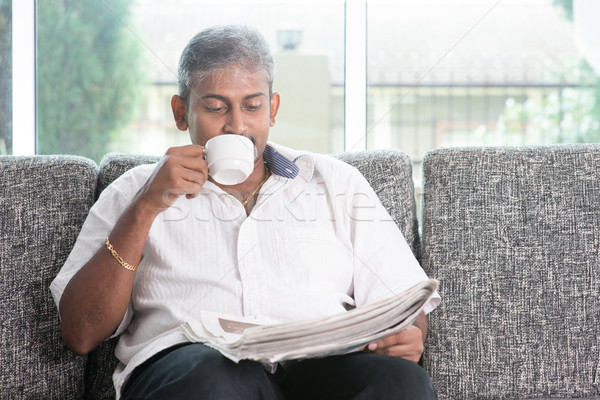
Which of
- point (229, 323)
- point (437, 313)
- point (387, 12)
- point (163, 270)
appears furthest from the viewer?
point (387, 12)

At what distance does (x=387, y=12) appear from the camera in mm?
2428

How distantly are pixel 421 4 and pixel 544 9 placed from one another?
50cm

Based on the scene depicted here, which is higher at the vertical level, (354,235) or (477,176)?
(477,176)

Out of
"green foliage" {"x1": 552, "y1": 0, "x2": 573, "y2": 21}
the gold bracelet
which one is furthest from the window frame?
the gold bracelet

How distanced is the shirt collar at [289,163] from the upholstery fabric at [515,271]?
329mm

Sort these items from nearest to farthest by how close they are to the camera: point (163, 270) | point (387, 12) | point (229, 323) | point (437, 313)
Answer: point (229, 323)
point (163, 270)
point (437, 313)
point (387, 12)

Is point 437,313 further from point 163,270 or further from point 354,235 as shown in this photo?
point 163,270

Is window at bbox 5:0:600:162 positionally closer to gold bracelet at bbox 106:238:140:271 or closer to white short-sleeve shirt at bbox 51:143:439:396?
white short-sleeve shirt at bbox 51:143:439:396

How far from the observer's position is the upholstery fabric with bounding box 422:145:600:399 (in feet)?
4.58

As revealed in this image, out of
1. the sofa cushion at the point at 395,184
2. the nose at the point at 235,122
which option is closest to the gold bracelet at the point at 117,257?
the nose at the point at 235,122

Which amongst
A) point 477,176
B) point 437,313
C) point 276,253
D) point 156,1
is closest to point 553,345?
point 437,313

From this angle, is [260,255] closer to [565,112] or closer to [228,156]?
[228,156]

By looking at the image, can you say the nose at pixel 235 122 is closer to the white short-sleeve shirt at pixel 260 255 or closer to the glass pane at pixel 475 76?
the white short-sleeve shirt at pixel 260 255

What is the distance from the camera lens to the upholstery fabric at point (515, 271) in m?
1.39
